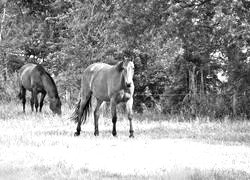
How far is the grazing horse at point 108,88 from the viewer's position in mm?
11820

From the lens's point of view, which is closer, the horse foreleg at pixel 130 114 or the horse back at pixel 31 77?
the horse foreleg at pixel 130 114

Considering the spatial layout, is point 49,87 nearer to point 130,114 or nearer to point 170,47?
point 170,47

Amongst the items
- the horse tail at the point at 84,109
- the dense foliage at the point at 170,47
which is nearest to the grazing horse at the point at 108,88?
the horse tail at the point at 84,109

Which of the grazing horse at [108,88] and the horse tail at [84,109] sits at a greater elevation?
the grazing horse at [108,88]

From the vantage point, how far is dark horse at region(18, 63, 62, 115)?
18.5 metres

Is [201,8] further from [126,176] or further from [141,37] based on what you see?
[126,176]

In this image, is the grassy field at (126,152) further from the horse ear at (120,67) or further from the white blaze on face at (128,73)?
the horse ear at (120,67)

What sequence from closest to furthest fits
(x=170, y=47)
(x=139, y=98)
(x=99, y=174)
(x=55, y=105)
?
(x=99, y=174), (x=170, y=47), (x=55, y=105), (x=139, y=98)

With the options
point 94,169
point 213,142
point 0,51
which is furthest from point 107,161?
point 0,51

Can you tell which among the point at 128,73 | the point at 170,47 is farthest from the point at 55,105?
the point at 128,73

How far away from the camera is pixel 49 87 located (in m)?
19.0

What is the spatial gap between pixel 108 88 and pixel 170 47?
232 inches

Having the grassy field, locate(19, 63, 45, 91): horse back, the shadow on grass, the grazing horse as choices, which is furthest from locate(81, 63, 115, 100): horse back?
locate(19, 63, 45, 91): horse back

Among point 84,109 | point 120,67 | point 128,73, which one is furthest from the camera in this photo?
point 84,109
